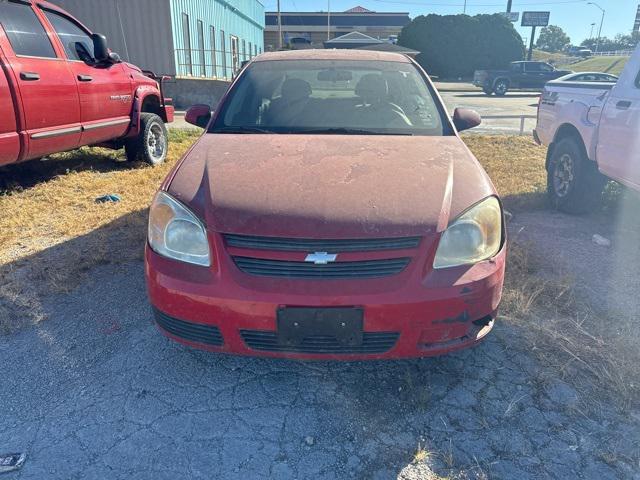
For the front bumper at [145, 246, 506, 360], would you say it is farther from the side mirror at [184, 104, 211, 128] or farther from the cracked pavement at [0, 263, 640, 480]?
the side mirror at [184, 104, 211, 128]

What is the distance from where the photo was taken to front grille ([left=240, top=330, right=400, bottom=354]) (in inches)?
82.2

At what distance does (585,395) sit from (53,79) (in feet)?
17.6

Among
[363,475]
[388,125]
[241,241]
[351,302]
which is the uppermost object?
[388,125]

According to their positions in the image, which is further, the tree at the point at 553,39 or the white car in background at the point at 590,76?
the tree at the point at 553,39

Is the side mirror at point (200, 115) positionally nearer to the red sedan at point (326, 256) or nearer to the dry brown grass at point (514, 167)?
the red sedan at point (326, 256)

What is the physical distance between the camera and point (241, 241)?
209 centimetres

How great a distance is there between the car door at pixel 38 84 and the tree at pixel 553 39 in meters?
113

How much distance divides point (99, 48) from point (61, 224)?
2404 mm

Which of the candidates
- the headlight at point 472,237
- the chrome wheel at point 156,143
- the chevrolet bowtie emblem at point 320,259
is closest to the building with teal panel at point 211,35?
the chrome wheel at point 156,143

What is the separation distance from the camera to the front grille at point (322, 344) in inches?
82.2

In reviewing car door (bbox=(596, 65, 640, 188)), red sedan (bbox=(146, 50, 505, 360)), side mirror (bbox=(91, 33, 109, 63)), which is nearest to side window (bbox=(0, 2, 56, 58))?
side mirror (bbox=(91, 33, 109, 63))

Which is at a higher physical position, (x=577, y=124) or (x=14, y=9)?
(x=14, y=9)

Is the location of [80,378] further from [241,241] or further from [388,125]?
[388,125]

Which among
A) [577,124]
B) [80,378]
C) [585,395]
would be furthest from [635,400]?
[577,124]
